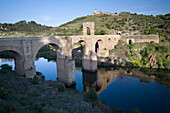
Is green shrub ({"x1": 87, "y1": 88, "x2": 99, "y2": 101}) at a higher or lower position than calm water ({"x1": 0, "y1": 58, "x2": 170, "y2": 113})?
higher

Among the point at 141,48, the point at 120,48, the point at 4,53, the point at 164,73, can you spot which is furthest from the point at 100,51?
the point at 4,53

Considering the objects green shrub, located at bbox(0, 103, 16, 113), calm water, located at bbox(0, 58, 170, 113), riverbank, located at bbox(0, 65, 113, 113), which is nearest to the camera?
green shrub, located at bbox(0, 103, 16, 113)

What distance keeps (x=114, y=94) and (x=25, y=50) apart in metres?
12.4

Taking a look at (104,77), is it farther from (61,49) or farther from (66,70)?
(61,49)

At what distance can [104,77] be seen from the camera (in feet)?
71.8

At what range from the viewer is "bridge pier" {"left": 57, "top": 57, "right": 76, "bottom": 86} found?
17.0 meters

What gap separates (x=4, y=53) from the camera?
39.5 m

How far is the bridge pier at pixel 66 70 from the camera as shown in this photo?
16989 mm

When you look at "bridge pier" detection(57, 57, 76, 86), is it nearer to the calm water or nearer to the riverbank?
the calm water

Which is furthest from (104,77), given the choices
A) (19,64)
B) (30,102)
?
(30,102)

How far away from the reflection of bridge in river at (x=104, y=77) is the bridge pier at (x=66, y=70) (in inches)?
118

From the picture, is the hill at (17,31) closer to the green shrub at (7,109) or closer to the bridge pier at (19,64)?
the bridge pier at (19,64)

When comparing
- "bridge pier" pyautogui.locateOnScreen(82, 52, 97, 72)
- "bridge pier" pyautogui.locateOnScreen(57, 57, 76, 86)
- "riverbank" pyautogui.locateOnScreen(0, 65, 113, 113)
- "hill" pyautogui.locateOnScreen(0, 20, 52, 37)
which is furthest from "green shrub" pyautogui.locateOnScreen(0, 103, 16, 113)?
"hill" pyautogui.locateOnScreen(0, 20, 52, 37)

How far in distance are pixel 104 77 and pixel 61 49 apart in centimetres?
982
